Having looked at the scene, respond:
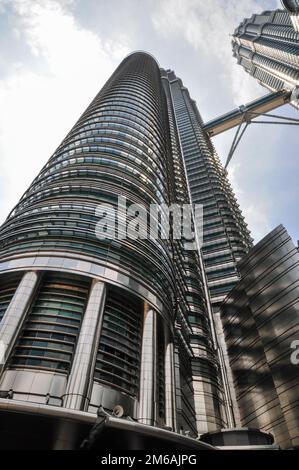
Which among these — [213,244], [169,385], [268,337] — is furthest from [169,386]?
[213,244]

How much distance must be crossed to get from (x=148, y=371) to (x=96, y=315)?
193 inches

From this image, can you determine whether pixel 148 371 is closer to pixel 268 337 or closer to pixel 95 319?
pixel 95 319

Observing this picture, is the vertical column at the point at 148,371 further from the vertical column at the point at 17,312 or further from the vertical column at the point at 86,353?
the vertical column at the point at 17,312

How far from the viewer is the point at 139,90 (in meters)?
59.6

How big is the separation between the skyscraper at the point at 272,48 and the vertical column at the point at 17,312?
73809 mm

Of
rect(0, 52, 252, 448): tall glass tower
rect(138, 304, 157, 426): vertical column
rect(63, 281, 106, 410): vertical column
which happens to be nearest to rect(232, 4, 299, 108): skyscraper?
rect(0, 52, 252, 448): tall glass tower

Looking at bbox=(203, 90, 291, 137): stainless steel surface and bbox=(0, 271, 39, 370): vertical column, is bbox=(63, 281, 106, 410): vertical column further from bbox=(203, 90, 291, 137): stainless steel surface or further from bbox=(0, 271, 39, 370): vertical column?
bbox=(203, 90, 291, 137): stainless steel surface

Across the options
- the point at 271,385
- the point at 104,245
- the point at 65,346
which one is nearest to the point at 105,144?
the point at 104,245

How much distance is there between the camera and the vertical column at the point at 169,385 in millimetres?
17766

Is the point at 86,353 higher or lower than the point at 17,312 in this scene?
lower

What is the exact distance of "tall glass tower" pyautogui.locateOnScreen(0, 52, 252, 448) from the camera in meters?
14.7

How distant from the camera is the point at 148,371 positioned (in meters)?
17.8

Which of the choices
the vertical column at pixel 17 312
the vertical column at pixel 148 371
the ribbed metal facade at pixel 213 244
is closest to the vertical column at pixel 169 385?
the vertical column at pixel 148 371

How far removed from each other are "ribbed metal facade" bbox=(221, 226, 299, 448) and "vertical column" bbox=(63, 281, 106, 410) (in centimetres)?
1567
